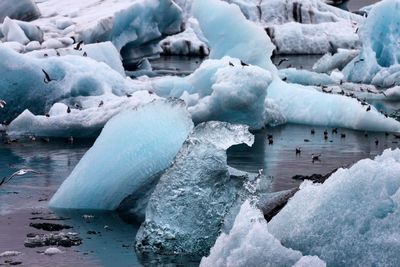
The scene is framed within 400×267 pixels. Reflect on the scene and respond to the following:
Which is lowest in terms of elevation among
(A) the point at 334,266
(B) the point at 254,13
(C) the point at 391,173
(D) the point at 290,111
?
(B) the point at 254,13

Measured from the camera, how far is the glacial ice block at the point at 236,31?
2056 centimetres

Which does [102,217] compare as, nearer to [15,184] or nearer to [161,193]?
[161,193]

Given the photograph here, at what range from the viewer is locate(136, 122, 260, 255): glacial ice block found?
8.71 m

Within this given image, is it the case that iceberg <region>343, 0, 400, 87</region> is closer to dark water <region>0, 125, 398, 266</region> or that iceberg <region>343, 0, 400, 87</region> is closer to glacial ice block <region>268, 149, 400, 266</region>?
dark water <region>0, 125, 398, 266</region>

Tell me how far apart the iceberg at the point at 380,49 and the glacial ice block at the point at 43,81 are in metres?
9.60

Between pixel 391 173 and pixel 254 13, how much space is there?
35.2 metres

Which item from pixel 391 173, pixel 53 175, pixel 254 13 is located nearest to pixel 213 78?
pixel 53 175

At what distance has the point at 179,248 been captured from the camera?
28.3 ft

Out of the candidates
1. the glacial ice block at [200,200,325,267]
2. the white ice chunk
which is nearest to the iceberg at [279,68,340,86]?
the white ice chunk

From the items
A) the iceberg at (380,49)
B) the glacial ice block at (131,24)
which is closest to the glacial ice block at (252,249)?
the glacial ice block at (131,24)

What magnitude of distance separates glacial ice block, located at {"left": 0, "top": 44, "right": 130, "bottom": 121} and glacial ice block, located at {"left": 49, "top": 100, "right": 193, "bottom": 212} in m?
7.82

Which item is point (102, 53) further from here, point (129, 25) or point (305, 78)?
point (305, 78)

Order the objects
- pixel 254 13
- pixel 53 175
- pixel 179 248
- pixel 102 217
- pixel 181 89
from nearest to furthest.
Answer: pixel 179 248 → pixel 102 217 → pixel 53 175 → pixel 181 89 → pixel 254 13

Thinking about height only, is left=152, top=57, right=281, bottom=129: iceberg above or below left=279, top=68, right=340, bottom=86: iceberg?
above
